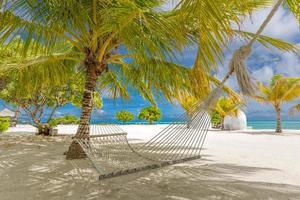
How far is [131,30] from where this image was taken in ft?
9.44

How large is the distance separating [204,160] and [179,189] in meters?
1.62

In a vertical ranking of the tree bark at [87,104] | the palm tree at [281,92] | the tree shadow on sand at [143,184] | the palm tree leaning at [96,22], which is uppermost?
the palm tree at [281,92]

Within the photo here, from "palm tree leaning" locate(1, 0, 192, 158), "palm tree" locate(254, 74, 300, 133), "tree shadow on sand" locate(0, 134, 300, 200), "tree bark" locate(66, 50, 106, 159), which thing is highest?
"palm tree" locate(254, 74, 300, 133)

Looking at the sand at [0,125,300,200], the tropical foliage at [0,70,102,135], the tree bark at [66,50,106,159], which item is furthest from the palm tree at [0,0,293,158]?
the tropical foliage at [0,70,102,135]

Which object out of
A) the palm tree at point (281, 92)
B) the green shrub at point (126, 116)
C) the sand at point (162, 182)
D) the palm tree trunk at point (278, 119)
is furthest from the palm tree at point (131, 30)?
the green shrub at point (126, 116)

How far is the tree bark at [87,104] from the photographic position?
4059 millimetres

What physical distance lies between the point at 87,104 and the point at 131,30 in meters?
1.78

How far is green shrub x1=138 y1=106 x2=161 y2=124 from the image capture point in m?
24.1

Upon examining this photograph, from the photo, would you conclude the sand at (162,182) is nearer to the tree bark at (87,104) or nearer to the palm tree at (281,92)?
the tree bark at (87,104)

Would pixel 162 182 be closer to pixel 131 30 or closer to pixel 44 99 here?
pixel 131 30

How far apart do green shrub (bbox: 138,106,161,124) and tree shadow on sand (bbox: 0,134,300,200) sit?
20.6m

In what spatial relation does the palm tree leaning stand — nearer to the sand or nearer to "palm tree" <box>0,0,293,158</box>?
"palm tree" <box>0,0,293,158</box>

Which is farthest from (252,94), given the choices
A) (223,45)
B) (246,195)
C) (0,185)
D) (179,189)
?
(0,185)

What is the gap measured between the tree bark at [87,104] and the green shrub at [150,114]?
1984cm
